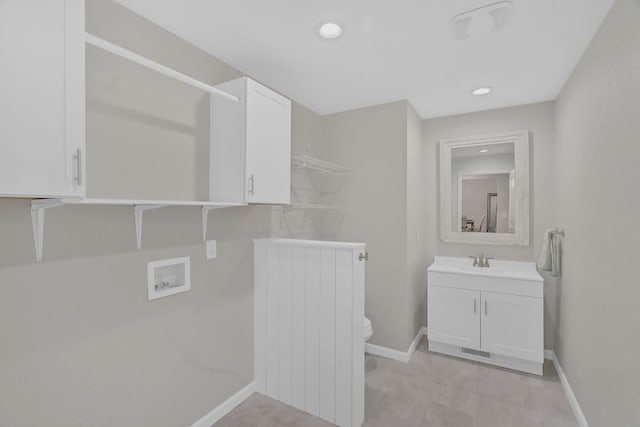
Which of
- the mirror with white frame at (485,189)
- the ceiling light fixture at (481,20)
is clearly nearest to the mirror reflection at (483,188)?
the mirror with white frame at (485,189)

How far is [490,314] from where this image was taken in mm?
2750

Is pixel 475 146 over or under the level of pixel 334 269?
over

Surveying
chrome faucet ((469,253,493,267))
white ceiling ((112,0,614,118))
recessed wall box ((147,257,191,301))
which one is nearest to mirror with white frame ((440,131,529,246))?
chrome faucet ((469,253,493,267))

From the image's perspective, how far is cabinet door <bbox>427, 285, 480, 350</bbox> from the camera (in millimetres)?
2807

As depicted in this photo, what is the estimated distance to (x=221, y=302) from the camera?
2111mm

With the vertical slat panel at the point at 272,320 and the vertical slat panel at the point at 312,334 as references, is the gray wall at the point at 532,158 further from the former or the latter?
the vertical slat panel at the point at 272,320

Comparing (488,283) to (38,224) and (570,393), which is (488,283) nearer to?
(570,393)

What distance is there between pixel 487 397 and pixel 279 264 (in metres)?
1.85

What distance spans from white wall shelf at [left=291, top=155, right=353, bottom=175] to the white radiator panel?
0.80 metres

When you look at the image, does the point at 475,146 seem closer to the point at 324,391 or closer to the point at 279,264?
the point at 279,264

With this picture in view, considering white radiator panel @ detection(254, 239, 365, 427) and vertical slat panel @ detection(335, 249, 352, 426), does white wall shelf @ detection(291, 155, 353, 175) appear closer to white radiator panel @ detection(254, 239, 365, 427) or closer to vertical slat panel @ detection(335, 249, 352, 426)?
white radiator panel @ detection(254, 239, 365, 427)

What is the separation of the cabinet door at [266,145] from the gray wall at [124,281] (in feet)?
1.18

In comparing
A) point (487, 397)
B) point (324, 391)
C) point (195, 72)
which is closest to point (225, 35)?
point (195, 72)

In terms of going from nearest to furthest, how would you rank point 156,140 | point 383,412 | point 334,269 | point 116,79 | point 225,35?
1. point 116,79
2. point 156,140
3. point 225,35
4. point 334,269
5. point 383,412
